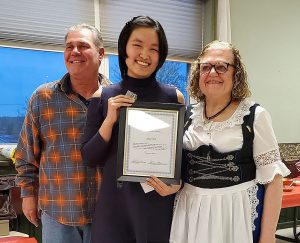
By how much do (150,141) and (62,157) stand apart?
0.48 meters

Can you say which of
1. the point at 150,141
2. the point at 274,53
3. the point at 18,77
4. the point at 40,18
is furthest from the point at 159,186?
the point at 274,53

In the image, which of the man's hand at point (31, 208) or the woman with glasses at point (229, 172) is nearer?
the woman with glasses at point (229, 172)

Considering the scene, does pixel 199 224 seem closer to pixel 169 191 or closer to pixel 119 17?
pixel 169 191

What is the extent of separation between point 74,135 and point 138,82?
0.41 m

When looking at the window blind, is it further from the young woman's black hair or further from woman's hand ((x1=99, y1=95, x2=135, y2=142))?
woman's hand ((x1=99, y1=95, x2=135, y2=142))

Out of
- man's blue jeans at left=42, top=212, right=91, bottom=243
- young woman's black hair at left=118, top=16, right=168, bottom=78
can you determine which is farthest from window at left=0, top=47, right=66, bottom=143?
young woman's black hair at left=118, top=16, right=168, bottom=78

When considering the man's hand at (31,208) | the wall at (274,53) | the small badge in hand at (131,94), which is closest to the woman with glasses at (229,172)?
the small badge in hand at (131,94)

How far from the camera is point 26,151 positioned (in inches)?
66.9

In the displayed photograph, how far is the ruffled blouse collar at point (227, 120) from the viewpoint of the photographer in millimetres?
1348

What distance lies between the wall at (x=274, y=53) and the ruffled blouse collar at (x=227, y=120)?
2.83m

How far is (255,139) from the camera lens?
4.29ft

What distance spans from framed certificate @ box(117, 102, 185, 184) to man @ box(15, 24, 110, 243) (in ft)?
1.16

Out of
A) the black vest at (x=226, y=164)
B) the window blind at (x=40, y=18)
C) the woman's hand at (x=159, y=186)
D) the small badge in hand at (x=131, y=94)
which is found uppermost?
the window blind at (x=40, y=18)

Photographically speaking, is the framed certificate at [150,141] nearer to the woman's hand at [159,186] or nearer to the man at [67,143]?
the woman's hand at [159,186]
